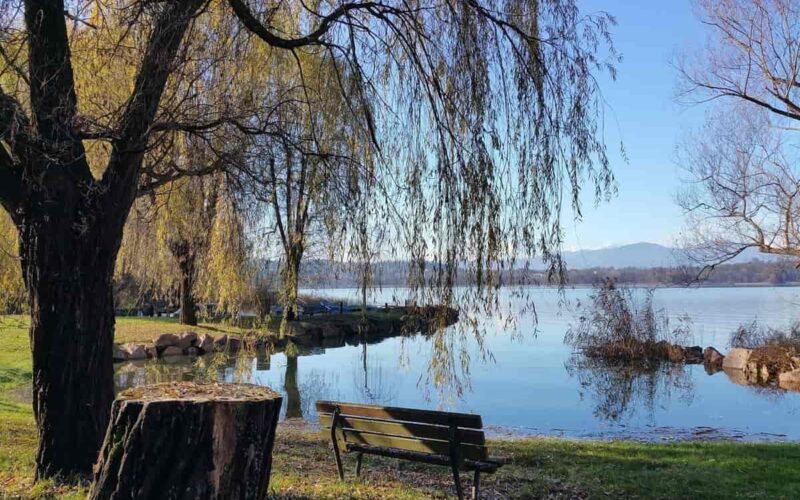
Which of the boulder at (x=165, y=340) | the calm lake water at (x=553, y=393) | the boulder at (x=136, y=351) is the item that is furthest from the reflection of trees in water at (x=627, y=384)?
the boulder at (x=136, y=351)

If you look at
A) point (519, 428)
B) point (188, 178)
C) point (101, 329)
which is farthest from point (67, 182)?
point (519, 428)

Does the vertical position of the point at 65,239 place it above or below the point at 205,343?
above

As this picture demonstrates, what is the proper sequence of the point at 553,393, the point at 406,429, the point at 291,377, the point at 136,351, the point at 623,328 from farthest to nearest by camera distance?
1. the point at 623,328
2. the point at 136,351
3. the point at 291,377
4. the point at 553,393
5. the point at 406,429

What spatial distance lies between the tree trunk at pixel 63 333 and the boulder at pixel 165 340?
14164mm

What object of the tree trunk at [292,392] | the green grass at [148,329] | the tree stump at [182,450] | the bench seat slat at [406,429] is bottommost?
the tree trunk at [292,392]

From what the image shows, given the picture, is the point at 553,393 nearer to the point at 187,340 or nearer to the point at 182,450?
the point at 187,340

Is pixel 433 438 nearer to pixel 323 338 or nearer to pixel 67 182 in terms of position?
pixel 67 182

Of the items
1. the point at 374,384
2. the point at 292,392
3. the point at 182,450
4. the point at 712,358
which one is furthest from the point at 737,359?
the point at 182,450

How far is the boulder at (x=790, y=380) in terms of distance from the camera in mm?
14641

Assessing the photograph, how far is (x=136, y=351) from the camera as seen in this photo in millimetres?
17188

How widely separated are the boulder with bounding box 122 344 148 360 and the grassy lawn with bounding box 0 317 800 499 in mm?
8985

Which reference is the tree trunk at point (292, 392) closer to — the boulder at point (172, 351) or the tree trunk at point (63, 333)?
the boulder at point (172, 351)

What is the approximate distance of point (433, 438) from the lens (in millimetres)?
4598

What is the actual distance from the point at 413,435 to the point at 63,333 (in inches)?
102
